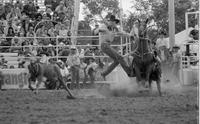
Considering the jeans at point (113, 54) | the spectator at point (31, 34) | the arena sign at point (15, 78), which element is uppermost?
the spectator at point (31, 34)

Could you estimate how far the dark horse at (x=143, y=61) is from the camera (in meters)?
13.4

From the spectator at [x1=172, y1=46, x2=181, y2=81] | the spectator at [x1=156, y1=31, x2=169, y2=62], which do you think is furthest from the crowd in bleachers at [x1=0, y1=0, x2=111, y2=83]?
the spectator at [x1=172, y1=46, x2=181, y2=81]

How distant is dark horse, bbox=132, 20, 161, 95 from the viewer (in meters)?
13.4

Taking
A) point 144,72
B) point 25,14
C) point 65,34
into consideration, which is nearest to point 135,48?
point 144,72

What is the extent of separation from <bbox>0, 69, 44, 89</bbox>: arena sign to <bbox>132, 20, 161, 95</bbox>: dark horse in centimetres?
707

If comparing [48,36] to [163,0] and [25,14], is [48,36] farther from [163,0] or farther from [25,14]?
[163,0]

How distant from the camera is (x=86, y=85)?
763 inches

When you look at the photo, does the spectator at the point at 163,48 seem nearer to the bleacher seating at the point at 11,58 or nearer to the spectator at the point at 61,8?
the spectator at the point at 61,8

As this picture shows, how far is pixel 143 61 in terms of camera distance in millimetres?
13422

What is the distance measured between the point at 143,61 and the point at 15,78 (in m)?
7.61

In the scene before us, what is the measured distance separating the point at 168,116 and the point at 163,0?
140ft

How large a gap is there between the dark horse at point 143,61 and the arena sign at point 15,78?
7069mm

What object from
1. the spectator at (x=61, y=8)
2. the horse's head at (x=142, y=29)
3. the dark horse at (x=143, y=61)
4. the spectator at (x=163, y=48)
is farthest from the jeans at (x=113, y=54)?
the spectator at (x=61, y=8)

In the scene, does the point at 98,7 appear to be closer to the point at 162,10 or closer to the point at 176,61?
the point at 162,10
